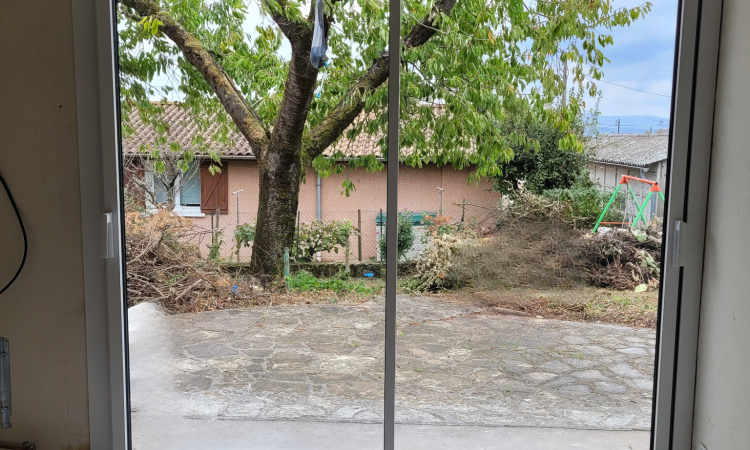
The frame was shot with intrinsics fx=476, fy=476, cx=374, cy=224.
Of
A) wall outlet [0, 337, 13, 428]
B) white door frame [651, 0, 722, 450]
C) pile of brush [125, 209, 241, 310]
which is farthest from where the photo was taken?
pile of brush [125, 209, 241, 310]

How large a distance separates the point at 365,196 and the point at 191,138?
65cm

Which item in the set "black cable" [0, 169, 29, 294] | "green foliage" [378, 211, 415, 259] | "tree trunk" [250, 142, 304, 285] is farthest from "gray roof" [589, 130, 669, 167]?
"black cable" [0, 169, 29, 294]

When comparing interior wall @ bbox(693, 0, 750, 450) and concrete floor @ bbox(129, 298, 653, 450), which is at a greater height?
interior wall @ bbox(693, 0, 750, 450)

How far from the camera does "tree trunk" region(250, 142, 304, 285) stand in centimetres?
169

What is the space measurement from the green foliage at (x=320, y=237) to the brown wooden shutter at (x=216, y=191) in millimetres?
281

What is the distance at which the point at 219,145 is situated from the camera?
168 centimetres

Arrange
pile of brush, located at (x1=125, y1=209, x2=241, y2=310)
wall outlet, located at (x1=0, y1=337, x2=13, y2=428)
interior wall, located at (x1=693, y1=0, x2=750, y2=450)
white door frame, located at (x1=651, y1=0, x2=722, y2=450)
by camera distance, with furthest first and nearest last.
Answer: pile of brush, located at (x1=125, y1=209, x2=241, y2=310)
wall outlet, located at (x1=0, y1=337, x2=13, y2=428)
white door frame, located at (x1=651, y1=0, x2=722, y2=450)
interior wall, located at (x1=693, y1=0, x2=750, y2=450)

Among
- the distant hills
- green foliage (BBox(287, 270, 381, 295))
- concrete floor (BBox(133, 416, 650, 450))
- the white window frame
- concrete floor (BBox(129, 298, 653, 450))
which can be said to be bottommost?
concrete floor (BBox(133, 416, 650, 450))

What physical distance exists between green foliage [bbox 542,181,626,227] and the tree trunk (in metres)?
0.88

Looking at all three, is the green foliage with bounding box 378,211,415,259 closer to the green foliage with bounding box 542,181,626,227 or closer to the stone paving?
the stone paving

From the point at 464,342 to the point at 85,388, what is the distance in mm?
1323

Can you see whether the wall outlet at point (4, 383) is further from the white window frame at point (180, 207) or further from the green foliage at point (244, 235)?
the green foliage at point (244, 235)

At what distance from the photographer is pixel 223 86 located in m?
1.69

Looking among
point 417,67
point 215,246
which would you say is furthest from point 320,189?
point 417,67
